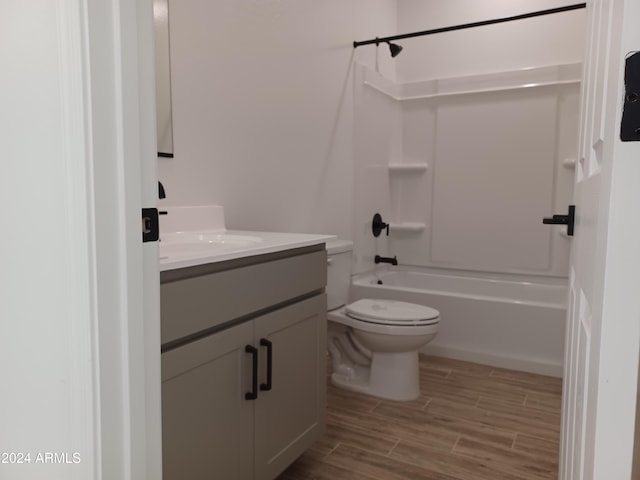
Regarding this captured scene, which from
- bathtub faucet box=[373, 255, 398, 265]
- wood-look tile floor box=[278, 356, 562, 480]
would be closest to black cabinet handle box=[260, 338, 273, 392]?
wood-look tile floor box=[278, 356, 562, 480]

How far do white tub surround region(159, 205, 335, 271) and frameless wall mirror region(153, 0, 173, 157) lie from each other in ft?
0.79

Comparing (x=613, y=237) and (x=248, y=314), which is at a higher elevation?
(x=613, y=237)

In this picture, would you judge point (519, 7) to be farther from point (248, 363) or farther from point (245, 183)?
point (248, 363)

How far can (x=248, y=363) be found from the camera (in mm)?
1323

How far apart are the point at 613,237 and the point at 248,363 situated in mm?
1056

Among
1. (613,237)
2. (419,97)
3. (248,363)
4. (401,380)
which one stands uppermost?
(419,97)

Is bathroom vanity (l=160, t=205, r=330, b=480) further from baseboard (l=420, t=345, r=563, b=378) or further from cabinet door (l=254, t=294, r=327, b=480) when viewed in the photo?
baseboard (l=420, t=345, r=563, b=378)

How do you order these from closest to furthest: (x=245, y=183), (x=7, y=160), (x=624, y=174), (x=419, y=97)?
(x=624, y=174)
(x=7, y=160)
(x=245, y=183)
(x=419, y=97)

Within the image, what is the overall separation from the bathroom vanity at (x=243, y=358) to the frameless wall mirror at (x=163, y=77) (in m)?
0.50

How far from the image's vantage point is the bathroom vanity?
109 centimetres

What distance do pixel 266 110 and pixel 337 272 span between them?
920mm

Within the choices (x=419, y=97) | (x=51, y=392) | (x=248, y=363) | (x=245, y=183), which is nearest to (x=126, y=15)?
(x=51, y=392)

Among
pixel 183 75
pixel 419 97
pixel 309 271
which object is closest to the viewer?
pixel 309 271

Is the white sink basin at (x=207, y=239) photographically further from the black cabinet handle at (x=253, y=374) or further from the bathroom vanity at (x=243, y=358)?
the black cabinet handle at (x=253, y=374)
